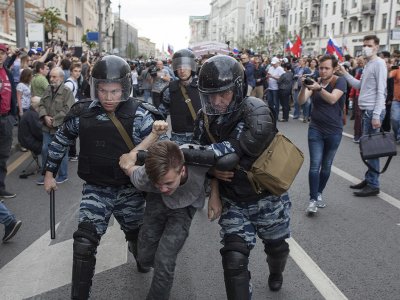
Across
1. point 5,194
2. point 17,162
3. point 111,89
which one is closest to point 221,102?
point 111,89

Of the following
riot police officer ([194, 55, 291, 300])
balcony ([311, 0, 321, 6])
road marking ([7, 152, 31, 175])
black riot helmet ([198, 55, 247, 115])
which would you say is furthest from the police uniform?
balcony ([311, 0, 321, 6])

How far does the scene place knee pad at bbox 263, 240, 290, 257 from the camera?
3291mm

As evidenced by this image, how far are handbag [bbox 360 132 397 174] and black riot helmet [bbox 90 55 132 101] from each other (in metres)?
3.24

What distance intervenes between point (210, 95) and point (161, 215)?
2.68ft

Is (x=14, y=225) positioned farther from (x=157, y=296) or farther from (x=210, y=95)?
(x=210, y=95)

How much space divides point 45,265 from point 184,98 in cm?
244

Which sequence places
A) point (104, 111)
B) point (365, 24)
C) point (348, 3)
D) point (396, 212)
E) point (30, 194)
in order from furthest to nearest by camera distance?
point (348, 3) → point (365, 24) → point (30, 194) → point (396, 212) → point (104, 111)

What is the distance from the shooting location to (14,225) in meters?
4.62

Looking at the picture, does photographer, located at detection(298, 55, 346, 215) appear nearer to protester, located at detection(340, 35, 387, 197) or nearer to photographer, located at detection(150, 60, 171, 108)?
protester, located at detection(340, 35, 387, 197)

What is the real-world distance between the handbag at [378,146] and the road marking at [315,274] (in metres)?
1.56

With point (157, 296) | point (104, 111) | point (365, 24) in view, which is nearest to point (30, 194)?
point (104, 111)

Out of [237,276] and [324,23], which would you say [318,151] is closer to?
[237,276]

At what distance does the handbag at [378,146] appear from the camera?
18.1 ft

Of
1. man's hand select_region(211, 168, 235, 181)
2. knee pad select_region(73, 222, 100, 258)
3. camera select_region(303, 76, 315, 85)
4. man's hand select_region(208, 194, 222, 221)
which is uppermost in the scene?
camera select_region(303, 76, 315, 85)
